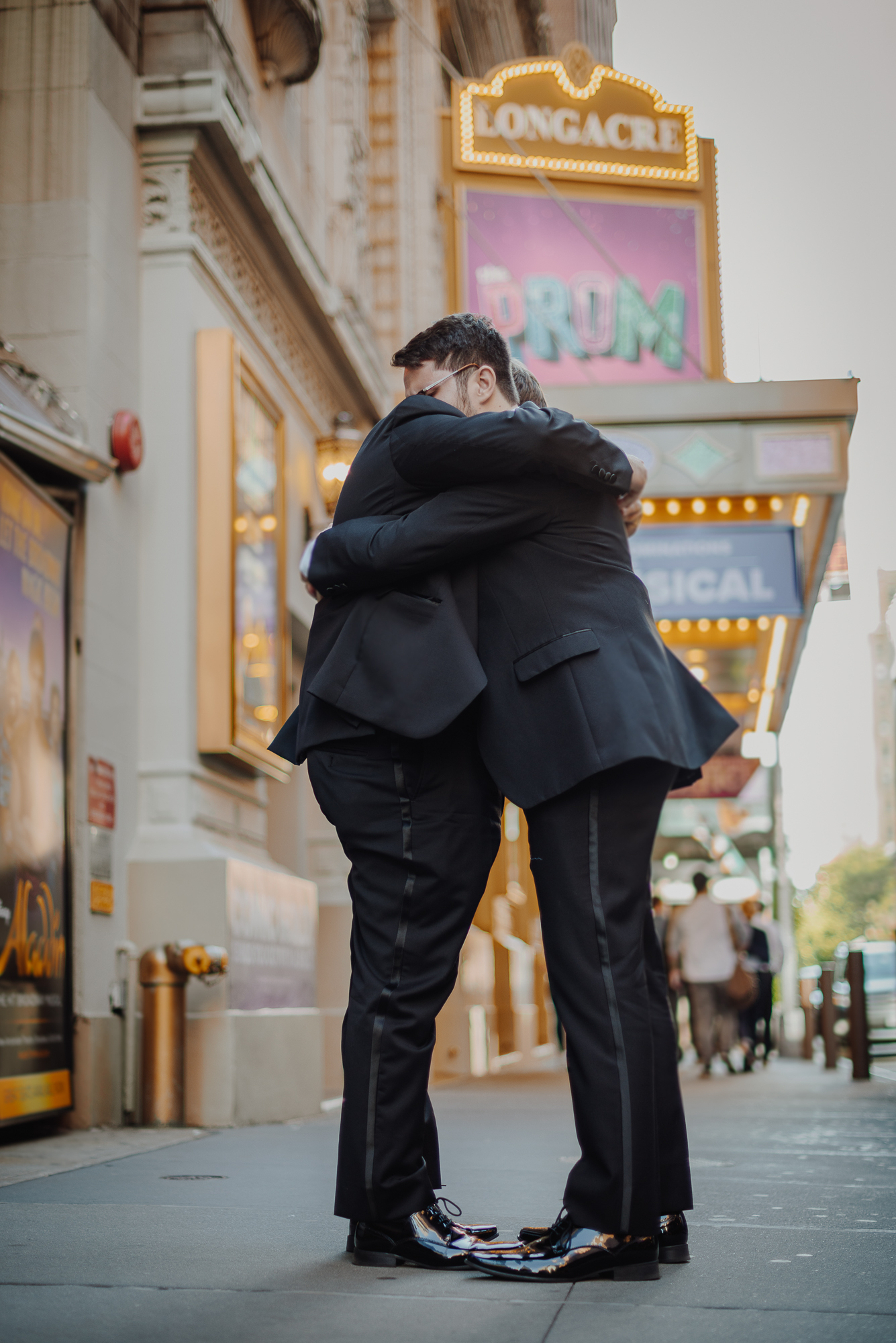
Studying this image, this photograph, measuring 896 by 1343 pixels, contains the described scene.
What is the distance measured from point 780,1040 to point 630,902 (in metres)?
18.7

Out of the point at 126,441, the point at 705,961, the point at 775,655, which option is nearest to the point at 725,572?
the point at 705,961

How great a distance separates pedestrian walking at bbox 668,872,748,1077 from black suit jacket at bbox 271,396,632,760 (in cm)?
1069

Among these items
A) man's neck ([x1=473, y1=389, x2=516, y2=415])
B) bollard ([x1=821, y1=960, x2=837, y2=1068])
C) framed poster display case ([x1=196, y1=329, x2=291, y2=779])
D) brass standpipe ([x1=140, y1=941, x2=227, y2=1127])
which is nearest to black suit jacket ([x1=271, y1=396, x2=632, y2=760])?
man's neck ([x1=473, y1=389, x2=516, y2=415])

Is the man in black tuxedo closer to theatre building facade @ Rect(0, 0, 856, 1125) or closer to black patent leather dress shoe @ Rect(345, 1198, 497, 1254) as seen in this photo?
black patent leather dress shoe @ Rect(345, 1198, 497, 1254)

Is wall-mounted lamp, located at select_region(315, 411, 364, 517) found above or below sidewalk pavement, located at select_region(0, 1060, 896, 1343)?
above

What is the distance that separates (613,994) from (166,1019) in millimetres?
4414

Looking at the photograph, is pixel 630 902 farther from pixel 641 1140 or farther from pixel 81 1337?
pixel 81 1337

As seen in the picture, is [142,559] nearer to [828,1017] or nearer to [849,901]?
[828,1017]

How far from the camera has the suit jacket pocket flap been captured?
283 cm

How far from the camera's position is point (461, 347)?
3.15m

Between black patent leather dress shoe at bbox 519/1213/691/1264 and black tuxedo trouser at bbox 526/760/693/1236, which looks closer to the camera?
black tuxedo trouser at bbox 526/760/693/1236

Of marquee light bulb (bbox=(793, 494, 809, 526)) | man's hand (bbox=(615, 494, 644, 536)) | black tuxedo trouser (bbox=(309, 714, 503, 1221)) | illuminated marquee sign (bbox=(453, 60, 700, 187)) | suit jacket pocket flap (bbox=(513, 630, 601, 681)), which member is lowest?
black tuxedo trouser (bbox=(309, 714, 503, 1221))

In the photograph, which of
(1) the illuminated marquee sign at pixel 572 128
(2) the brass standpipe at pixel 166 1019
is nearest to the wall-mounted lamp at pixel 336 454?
(2) the brass standpipe at pixel 166 1019

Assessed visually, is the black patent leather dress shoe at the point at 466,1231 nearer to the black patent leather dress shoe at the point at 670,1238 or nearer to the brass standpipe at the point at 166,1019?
the black patent leather dress shoe at the point at 670,1238
